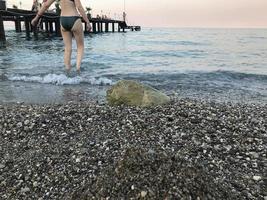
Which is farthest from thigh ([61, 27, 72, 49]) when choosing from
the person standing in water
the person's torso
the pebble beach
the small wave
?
the pebble beach

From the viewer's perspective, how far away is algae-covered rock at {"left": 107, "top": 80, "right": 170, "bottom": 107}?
5.52 m

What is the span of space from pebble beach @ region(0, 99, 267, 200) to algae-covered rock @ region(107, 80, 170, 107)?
0.95ft

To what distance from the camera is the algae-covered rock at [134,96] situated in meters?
5.52

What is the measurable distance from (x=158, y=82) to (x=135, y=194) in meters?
7.54

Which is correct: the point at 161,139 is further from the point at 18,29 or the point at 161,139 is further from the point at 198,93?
the point at 18,29

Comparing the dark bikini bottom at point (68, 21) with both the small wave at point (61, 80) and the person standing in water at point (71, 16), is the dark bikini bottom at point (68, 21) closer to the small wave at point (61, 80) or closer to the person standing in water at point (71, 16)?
the person standing in water at point (71, 16)

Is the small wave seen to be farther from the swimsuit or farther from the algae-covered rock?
the algae-covered rock

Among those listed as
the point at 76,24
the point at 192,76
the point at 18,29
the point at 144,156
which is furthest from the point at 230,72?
the point at 18,29

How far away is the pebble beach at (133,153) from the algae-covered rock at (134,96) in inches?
11.4

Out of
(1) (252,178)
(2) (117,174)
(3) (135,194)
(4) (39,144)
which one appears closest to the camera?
(3) (135,194)

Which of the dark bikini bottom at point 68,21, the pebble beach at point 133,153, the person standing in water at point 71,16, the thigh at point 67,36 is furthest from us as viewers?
the thigh at point 67,36

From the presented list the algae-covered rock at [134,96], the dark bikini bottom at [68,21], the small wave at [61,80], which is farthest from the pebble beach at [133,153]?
the small wave at [61,80]

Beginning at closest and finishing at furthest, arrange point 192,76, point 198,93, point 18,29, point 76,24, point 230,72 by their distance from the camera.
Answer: point 76,24
point 198,93
point 192,76
point 230,72
point 18,29

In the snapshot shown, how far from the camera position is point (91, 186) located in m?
2.87
